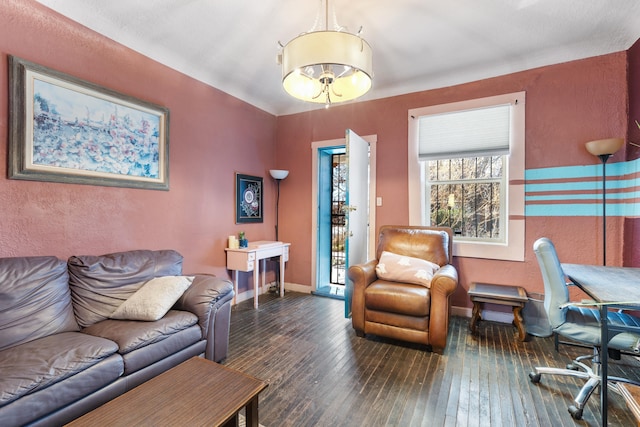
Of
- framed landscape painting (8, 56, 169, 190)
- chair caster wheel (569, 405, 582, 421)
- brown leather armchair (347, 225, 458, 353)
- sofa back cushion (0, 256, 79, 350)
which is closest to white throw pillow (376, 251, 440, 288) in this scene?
brown leather armchair (347, 225, 458, 353)

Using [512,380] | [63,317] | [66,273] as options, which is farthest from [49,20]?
[512,380]

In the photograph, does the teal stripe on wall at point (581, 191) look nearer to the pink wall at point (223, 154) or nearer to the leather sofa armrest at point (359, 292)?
the pink wall at point (223, 154)

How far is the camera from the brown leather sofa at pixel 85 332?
1390 mm

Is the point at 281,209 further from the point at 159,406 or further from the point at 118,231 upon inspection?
the point at 159,406

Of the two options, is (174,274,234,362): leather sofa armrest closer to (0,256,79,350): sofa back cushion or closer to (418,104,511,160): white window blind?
(0,256,79,350): sofa back cushion

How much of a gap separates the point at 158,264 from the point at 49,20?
6.58ft

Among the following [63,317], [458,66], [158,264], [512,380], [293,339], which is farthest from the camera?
[458,66]

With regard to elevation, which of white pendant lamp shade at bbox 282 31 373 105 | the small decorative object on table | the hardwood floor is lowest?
the hardwood floor

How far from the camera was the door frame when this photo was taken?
381 cm

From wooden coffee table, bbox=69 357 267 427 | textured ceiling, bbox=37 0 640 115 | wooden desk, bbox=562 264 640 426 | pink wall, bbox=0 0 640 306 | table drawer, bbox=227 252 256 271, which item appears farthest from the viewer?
table drawer, bbox=227 252 256 271

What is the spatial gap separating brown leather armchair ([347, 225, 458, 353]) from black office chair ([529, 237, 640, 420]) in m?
0.65

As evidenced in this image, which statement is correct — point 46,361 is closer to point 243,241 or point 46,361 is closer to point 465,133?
point 243,241

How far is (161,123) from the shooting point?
2.87 m

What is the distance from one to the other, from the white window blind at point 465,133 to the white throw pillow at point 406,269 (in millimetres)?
1354
